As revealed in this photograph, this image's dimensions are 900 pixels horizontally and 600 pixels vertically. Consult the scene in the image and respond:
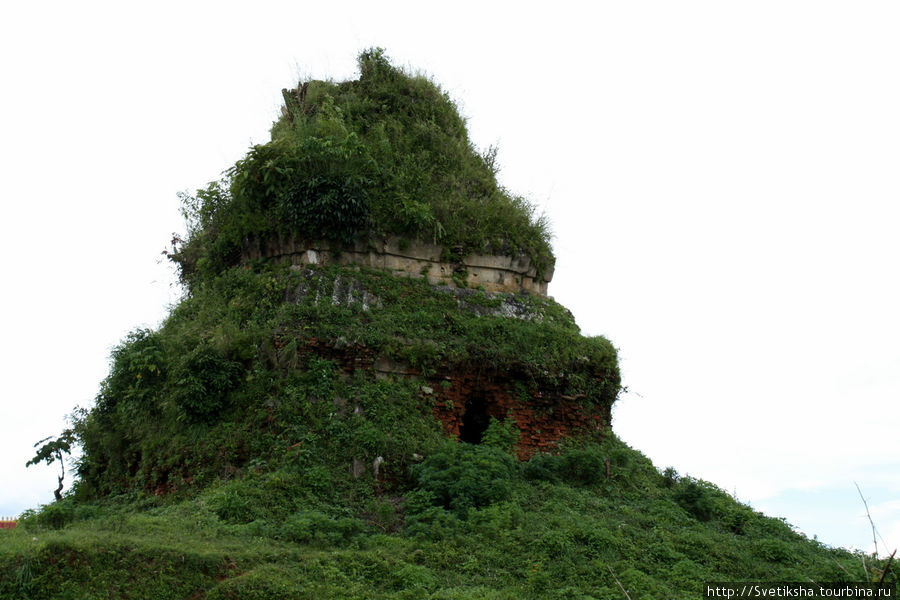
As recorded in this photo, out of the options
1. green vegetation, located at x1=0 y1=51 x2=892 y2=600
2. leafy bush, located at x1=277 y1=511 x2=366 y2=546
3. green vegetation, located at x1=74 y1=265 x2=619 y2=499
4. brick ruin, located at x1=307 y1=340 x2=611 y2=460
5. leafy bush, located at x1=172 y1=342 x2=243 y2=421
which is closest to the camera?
green vegetation, located at x1=0 y1=51 x2=892 y2=600

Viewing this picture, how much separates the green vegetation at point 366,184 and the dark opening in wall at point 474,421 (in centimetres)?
289

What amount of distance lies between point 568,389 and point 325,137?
6223mm

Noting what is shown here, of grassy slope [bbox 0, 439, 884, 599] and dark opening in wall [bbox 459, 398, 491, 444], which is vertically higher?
dark opening in wall [bbox 459, 398, 491, 444]

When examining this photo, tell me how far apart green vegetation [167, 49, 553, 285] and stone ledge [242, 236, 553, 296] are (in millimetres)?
167

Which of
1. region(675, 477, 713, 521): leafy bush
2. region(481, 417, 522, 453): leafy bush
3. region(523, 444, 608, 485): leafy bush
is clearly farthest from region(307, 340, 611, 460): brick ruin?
region(675, 477, 713, 521): leafy bush

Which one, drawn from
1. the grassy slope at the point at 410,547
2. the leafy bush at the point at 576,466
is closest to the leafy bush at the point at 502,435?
the leafy bush at the point at 576,466

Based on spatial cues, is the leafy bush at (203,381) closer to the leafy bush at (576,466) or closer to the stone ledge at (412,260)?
the stone ledge at (412,260)

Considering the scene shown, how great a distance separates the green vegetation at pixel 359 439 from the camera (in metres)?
8.21

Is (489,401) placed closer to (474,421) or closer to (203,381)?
(474,421)

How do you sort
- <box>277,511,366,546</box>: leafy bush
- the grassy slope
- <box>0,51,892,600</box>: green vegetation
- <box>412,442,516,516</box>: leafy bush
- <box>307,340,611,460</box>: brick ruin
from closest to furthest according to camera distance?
the grassy slope → <box>0,51,892,600</box>: green vegetation → <box>277,511,366,546</box>: leafy bush → <box>412,442,516,516</box>: leafy bush → <box>307,340,611,460</box>: brick ruin

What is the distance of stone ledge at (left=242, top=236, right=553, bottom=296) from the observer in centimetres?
1357

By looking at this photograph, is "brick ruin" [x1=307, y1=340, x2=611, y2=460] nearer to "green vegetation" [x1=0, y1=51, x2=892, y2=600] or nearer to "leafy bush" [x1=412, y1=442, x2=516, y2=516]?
"green vegetation" [x1=0, y1=51, x2=892, y2=600]

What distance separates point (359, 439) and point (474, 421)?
2944 mm

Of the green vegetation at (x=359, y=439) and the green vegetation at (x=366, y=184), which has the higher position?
the green vegetation at (x=366, y=184)
